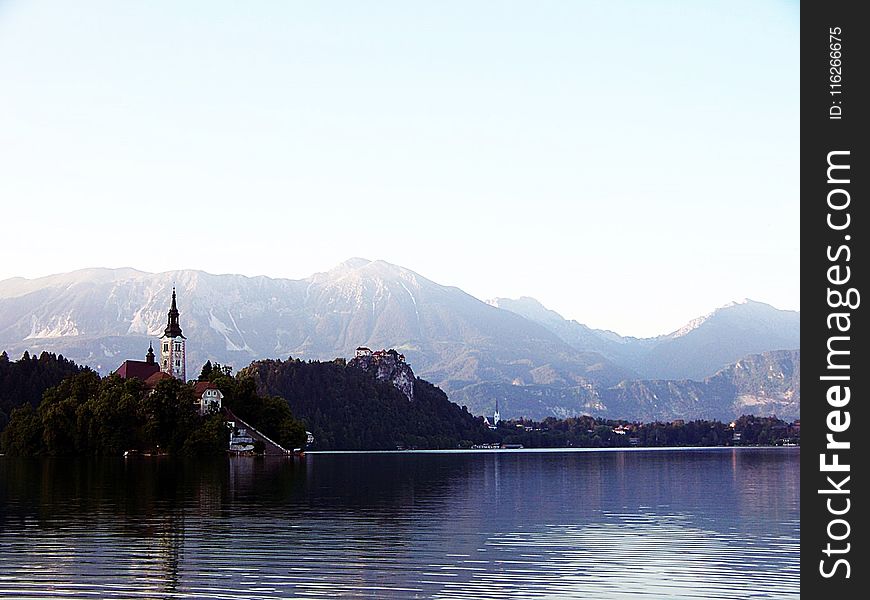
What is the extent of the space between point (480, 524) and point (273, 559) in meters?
14.4

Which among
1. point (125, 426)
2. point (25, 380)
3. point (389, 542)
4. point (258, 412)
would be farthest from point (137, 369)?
point (389, 542)

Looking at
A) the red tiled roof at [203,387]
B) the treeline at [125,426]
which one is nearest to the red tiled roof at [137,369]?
the red tiled roof at [203,387]

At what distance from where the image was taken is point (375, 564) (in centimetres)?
3459

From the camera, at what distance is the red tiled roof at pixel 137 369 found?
184m

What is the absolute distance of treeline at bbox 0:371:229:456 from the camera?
138 meters

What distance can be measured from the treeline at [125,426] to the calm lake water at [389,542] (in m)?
65.8

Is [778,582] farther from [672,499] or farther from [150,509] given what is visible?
[672,499]

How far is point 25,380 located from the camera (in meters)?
192

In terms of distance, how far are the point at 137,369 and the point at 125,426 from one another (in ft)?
169

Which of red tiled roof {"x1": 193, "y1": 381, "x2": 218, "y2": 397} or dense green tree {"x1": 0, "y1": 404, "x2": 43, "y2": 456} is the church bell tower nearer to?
red tiled roof {"x1": 193, "y1": 381, "x2": 218, "y2": 397}
